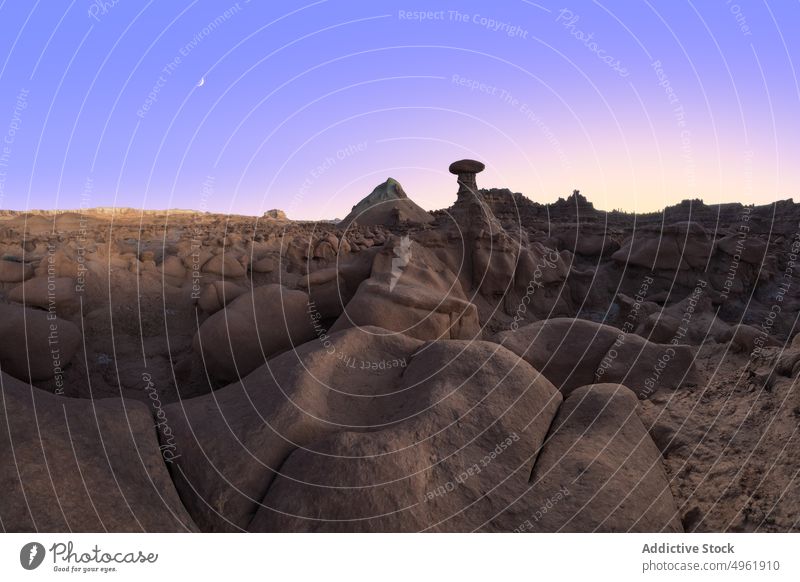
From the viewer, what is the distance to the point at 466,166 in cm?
1636

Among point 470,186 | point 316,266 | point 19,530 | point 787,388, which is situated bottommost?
point 19,530

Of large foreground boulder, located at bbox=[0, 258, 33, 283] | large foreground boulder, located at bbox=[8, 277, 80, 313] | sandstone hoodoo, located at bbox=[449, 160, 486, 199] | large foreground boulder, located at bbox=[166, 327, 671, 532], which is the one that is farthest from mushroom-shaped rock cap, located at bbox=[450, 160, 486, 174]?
large foreground boulder, located at bbox=[166, 327, 671, 532]

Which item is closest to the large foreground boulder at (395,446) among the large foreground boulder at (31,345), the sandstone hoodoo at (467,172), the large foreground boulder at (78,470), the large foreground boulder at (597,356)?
the large foreground boulder at (78,470)

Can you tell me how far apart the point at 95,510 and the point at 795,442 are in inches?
188

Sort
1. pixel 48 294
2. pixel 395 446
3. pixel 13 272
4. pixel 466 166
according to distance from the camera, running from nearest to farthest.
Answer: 1. pixel 395 446
2. pixel 48 294
3. pixel 13 272
4. pixel 466 166

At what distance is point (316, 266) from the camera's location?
12.9 m

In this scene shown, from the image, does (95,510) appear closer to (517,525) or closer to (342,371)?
(342,371)

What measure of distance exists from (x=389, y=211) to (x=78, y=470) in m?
29.9

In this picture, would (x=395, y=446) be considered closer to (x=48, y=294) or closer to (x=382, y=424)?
(x=382, y=424)

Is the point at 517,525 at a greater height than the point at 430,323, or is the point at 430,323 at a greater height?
the point at 430,323

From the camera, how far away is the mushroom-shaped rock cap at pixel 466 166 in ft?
53.4

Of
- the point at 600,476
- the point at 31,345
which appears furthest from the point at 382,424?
the point at 31,345

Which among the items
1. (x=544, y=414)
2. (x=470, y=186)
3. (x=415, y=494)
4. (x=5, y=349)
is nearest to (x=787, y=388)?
(x=544, y=414)
